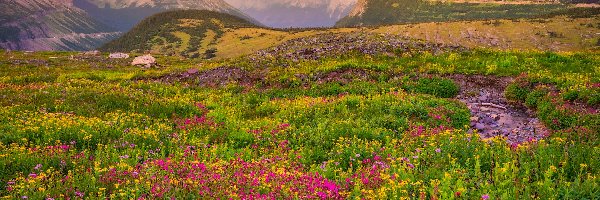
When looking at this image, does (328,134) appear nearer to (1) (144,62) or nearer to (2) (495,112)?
(2) (495,112)

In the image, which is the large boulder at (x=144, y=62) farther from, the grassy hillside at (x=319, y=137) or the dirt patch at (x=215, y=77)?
the grassy hillside at (x=319, y=137)

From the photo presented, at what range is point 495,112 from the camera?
1484 centimetres

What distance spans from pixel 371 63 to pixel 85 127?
1662cm

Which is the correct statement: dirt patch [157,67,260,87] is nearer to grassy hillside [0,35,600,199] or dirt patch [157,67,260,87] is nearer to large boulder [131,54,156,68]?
grassy hillside [0,35,600,199]

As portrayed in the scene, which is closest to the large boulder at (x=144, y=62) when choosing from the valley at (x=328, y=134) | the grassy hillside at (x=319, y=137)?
the valley at (x=328, y=134)

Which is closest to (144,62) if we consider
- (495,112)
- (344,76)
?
(344,76)

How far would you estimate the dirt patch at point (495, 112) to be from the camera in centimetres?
1223

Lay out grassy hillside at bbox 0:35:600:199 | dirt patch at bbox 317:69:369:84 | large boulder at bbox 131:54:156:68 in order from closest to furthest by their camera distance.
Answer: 1. grassy hillside at bbox 0:35:600:199
2. dirt patch at bbox 317:69:369:84
3. large boulder at bbox 131:54:156:68

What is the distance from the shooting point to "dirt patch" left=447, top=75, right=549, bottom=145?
482 inches

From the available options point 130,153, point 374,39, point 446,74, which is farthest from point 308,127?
point 374,39

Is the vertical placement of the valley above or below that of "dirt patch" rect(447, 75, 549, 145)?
above

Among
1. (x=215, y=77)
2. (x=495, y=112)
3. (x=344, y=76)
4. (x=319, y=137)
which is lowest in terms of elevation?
(x=495, y=112)

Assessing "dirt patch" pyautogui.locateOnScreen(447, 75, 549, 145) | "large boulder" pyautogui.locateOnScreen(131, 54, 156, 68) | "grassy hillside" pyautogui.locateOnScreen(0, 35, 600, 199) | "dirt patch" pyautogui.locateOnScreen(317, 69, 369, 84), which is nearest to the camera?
"grassy hillside" pyautogui.locateOnScreen(0, 35, 600, 199)

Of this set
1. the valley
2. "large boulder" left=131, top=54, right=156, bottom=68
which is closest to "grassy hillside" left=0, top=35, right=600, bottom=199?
the valley
